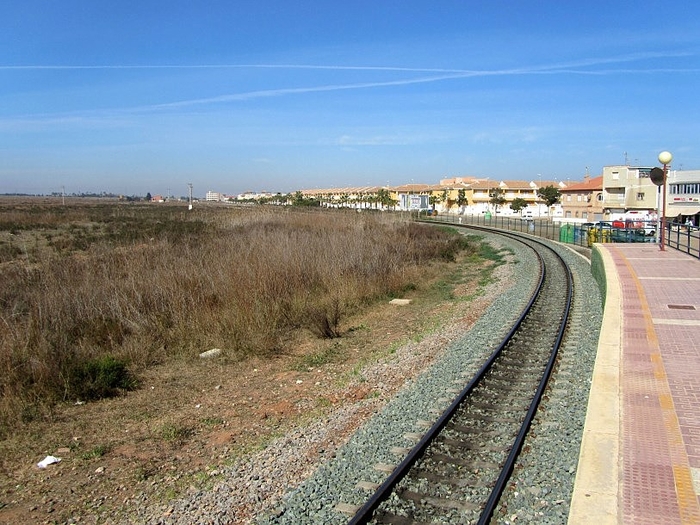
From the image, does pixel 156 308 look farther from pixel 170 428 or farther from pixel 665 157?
pixel 665 157

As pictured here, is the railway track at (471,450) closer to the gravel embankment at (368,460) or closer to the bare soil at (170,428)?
the gravel embankment at (368,460)

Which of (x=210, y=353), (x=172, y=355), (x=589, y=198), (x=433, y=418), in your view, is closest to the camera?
(x=433, y=418)

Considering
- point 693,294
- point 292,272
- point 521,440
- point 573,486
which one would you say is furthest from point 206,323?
point 693,294

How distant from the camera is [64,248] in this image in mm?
34688

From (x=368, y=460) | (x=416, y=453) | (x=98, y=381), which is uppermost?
(x=416, y=453)

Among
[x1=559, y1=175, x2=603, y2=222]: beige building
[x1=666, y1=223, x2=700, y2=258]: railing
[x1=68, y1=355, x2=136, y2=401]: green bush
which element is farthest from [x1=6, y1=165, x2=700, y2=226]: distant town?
[x1=68, y1=355, x2=136, y2=401]: green bush

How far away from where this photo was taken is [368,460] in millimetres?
6430

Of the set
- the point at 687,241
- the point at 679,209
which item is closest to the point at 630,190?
the point at 679,209

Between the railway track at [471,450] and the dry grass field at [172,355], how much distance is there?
207cm

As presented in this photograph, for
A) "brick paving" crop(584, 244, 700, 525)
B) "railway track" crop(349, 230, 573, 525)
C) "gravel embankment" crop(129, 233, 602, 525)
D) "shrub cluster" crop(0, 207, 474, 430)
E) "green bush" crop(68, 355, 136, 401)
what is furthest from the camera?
"shrub cluster" crop(0, 207, 474, 430)

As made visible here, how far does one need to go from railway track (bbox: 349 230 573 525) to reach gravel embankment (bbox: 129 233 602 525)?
20 centimetres

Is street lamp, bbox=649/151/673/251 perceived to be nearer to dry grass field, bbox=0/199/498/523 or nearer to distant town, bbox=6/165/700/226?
dry grass field, bbox=0/199/498/523

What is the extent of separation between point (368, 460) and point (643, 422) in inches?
115

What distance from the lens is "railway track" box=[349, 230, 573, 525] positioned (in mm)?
5395
